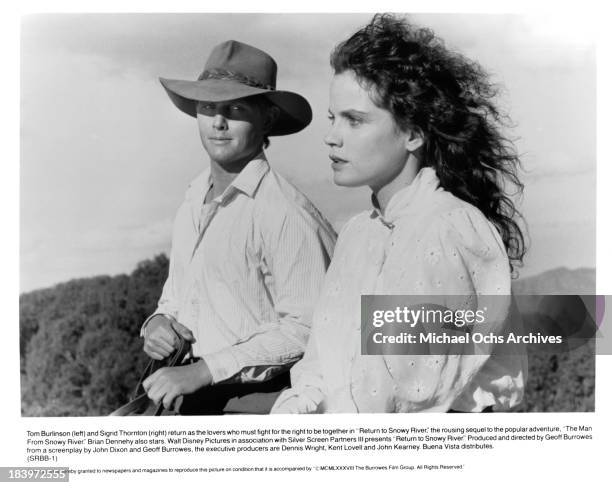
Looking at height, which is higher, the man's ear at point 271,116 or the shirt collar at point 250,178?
the man's ear at point 271,116

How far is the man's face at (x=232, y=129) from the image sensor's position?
3.66m

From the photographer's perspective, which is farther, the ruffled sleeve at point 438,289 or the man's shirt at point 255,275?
the man's shirt at point 255,275

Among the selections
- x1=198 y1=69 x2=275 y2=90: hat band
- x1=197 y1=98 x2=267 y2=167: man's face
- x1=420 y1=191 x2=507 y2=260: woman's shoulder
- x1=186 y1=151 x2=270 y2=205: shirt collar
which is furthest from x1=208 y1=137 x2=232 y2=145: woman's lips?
x1=420 y1=191 x2=507 y2=260: woman's shoulder

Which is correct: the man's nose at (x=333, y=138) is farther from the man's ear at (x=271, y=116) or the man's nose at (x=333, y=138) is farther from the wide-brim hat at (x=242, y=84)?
the man's ear at (x=271, y=116)

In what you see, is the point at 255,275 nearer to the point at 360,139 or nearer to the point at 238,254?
the point at 238,254

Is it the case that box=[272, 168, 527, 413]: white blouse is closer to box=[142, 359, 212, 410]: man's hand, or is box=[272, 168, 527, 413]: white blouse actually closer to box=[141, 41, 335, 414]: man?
box=[141, 41, 335, 414]: man

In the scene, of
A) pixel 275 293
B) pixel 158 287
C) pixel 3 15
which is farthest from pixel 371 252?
pixel 3 15

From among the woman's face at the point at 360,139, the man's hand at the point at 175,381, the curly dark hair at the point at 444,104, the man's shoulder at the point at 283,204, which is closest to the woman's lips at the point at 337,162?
the woman's face at the point at 360,139

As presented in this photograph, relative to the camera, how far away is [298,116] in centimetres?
370

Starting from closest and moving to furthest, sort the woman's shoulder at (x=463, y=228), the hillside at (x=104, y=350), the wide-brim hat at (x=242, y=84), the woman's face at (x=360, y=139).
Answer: the woman's shoulder at (x=463, y=228) → the woman's face at (x=360, y=139) → the wide-brim hat at (x=242, y=84) → the hillside at (x=104, y=350)

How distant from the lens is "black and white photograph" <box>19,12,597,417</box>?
3551 mm

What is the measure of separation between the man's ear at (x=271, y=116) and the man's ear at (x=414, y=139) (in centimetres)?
56

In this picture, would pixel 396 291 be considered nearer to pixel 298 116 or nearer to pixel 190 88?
pixel 298 116

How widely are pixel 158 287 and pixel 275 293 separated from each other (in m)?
0.53
